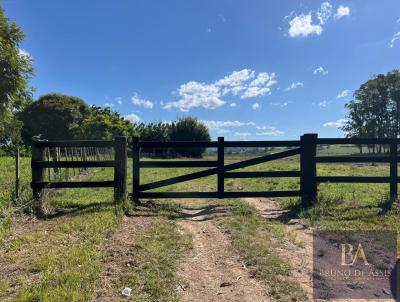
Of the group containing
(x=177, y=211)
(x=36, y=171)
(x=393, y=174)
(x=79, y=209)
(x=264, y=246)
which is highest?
(x=36, y=171)

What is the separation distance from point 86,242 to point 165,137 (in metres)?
56.6

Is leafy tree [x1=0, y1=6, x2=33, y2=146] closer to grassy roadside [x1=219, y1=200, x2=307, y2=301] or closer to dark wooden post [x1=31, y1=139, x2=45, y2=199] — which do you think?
dark wooden post [x1=31, y1=139, x2=45, y2=199]

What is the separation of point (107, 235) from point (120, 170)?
290 cm

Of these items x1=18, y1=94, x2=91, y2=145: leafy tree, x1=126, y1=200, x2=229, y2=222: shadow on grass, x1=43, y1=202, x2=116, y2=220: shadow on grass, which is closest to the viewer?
x1=43, y1=202, x2=116, y2=220: shadow on grass

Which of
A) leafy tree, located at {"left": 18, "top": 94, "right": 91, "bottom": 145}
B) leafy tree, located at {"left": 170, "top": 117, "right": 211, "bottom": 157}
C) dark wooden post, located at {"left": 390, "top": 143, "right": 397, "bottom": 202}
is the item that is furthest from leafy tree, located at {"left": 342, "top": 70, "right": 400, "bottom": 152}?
dark wooden post, located at {"left": 390, "top": 143, "right": 397, "bottom": 202}

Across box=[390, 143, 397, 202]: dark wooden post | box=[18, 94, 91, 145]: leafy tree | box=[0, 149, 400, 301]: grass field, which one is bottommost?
box=[0, 149, 400, 301]: grass field

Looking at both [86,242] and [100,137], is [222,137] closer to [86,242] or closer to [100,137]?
[86,242]

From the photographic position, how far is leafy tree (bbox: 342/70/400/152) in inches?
2672

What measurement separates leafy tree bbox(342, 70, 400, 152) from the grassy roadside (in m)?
69.0

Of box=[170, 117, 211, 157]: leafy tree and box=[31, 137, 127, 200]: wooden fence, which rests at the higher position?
box=[170, 117, 211, 157]: leafy tree

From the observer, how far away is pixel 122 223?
7039 mm

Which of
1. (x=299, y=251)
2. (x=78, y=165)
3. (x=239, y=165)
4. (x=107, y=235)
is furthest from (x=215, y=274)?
(x=78, y=165)

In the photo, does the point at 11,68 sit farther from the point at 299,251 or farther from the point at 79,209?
the point at 299,251

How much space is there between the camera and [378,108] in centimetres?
6931
